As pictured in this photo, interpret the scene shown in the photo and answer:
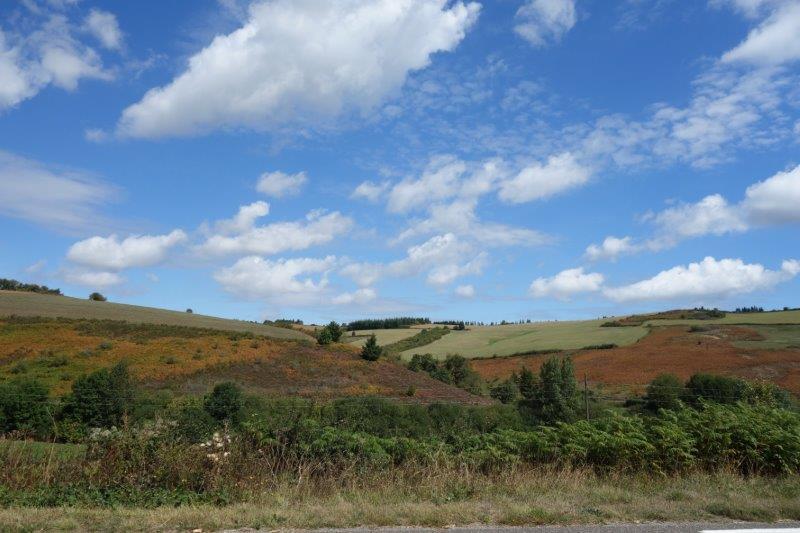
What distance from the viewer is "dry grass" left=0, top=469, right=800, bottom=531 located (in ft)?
18.3

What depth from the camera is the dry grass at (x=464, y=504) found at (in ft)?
18.3

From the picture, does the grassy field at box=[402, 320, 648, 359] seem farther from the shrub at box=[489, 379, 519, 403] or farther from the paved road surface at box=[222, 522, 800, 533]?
the paved road surface at box=[222, 522, 800, 533]

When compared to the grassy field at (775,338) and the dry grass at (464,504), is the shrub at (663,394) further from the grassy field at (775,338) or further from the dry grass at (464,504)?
the dry grass at (464,504)

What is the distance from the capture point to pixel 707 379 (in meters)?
35.3

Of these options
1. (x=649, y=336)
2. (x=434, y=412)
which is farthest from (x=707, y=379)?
(x=649, y=336)

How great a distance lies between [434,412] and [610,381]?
17.9 meters

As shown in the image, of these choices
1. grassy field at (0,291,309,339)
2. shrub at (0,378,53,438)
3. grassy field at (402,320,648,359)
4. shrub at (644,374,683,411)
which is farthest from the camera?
grassy field at (402,320,648,359)

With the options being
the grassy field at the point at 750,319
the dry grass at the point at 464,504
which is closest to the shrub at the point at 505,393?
the dry grass at the point at 464,504

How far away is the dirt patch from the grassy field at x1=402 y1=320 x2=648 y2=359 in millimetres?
4614

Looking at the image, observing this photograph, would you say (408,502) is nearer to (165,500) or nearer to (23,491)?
(165,500)

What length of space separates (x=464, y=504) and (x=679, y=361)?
44172 mm

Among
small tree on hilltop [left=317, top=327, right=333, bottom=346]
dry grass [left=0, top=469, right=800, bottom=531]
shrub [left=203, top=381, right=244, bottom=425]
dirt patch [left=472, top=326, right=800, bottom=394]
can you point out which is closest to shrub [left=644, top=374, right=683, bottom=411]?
dirt patch [left=472, top=326, right=800, bottom=394]

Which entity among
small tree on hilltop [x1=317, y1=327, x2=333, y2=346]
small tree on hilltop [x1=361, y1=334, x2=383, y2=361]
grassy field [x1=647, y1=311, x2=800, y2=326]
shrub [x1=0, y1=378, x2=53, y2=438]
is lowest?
shrub [x1=0, y1=378, x2=53, y2=438]

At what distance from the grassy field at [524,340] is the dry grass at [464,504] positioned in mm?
57157
